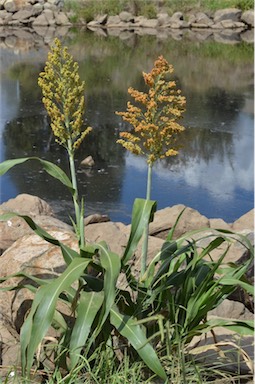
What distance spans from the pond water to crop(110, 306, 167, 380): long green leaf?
4142 millimetres

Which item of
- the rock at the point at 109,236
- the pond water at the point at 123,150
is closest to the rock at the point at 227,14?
the pond water at the point at 123,150

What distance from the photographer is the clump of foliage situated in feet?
8.39

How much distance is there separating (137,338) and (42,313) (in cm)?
34

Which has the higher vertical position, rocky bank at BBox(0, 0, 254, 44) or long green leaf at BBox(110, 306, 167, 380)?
long green leaf at BBox(110, 306, 167, 380)

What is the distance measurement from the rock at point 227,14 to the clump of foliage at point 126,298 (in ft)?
87.8

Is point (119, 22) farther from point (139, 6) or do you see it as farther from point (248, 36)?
point (248, 36)

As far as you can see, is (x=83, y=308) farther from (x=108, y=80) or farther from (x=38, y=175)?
(x=108, y=80)

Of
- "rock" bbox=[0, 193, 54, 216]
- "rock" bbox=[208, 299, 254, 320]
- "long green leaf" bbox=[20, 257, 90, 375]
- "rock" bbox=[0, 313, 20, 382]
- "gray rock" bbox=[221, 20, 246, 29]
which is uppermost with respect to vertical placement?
"long green leaf" bbox=[20, 257, 90, 375]

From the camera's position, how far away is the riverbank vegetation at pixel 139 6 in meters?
30.0

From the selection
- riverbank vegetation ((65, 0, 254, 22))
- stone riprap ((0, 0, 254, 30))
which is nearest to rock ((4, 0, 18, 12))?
stone riprap ((0, 0, 254, 30))

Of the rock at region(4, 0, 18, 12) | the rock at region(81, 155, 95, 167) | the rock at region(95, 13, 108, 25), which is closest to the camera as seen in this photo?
the rock at region(81, 155, 95, 167)

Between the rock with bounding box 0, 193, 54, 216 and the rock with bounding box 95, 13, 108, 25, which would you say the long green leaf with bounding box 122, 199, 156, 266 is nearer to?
the rock with bounding box 0, 193, 54, 216

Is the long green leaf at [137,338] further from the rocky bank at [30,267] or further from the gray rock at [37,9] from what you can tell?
the gray rock at [37,9]

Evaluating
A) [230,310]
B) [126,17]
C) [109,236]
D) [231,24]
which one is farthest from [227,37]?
[230,310]
